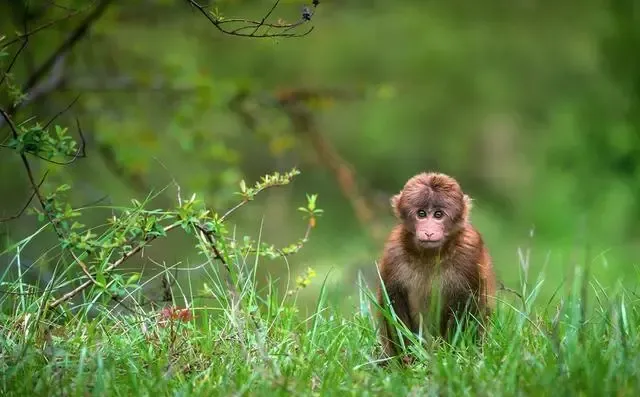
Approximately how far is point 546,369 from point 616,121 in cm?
791

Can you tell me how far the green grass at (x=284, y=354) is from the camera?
3.81 meters

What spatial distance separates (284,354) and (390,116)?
813 cm

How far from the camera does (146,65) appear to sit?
1014 cm

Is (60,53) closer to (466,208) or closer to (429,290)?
(466,208)

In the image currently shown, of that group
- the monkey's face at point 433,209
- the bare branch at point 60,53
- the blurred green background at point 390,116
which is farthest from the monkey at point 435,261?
the blurred green background at point 390,116

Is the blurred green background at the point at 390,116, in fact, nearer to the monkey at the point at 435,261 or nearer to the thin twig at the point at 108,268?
the monkey at the point at 435,261

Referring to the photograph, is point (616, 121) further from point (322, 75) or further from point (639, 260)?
point (322, 75)

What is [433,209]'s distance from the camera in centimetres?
551

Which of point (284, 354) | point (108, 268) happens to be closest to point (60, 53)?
point (108, 268)

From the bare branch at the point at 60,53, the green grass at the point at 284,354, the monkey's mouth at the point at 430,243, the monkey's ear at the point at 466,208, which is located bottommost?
the green grass at the point at 284,354

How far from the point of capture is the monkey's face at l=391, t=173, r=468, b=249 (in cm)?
547

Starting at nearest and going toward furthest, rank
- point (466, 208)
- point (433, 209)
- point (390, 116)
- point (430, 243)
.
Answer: point (430, 243) → point (433, 209) → point (466, 208) → point (390, 116)

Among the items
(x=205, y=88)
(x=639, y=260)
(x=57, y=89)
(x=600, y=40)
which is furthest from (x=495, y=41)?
(x=57, y=89)

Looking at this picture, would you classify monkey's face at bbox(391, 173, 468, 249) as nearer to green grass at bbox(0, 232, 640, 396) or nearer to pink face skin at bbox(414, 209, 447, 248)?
pink face skin at bbox(414, 209, 447, 248)
